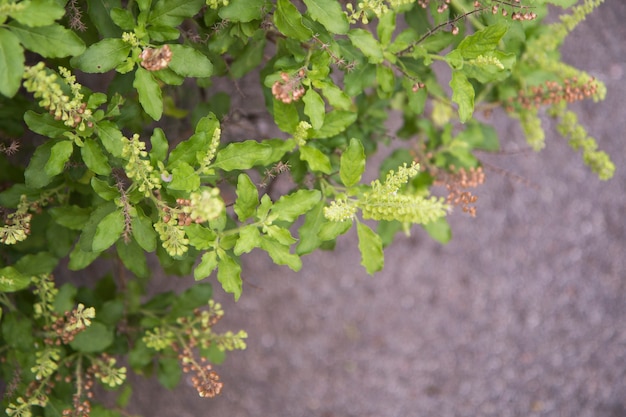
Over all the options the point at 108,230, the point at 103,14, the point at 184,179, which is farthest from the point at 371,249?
the point at 103,14

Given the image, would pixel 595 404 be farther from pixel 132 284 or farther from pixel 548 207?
pixel 132 284

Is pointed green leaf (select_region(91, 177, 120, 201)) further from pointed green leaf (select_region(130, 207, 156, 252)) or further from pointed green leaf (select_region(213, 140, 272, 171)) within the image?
pointed green leaf (select_region(213, 140, 272, 171))

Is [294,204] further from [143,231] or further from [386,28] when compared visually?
[386,28]

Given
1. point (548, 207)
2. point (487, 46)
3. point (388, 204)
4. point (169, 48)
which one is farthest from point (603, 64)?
point (169, 48)

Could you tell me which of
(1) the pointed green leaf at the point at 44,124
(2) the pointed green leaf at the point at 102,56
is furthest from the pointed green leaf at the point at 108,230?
(2) the pointed green leaf at the point at 102,56

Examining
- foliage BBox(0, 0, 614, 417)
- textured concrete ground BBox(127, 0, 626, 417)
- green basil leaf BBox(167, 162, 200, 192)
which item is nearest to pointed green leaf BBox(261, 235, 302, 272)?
Answer: foliage BBox(0, 0, 614, 417)

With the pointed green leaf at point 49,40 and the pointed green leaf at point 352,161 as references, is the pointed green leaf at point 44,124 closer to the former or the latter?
the pointed green leaf at point 49,40
